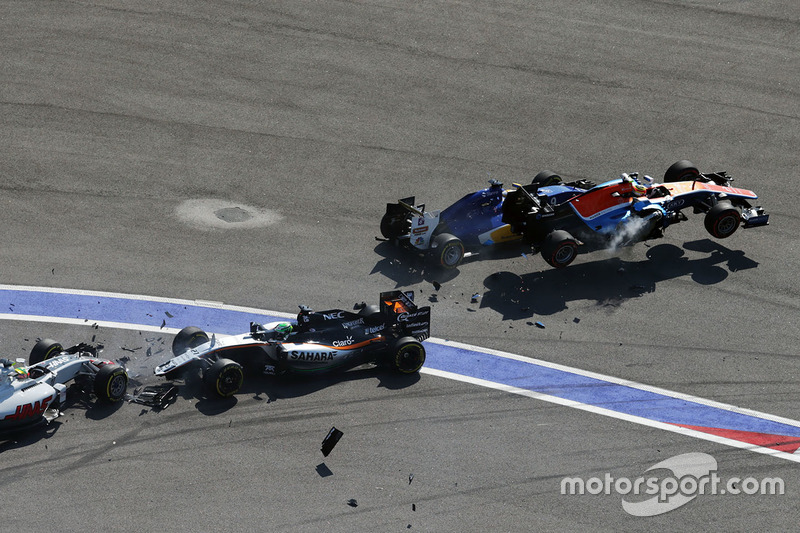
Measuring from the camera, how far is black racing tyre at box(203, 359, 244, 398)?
15.1m

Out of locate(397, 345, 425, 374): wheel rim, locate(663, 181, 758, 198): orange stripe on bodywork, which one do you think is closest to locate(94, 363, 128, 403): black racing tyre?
locate(397, 345, 425, 374): wheel rim

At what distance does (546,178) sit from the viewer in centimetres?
2159

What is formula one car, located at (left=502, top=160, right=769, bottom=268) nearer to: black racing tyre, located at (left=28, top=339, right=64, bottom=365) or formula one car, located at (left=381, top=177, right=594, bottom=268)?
formula one car, located at (left=381, top=177, right=594, bottom=268)

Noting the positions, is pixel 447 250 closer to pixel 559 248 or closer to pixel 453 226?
pixel 453 226

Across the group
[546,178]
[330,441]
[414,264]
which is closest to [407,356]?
[330,441]

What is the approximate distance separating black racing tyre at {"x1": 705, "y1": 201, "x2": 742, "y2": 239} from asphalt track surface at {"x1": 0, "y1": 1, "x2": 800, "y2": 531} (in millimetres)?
619

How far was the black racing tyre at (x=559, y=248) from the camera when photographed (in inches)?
746

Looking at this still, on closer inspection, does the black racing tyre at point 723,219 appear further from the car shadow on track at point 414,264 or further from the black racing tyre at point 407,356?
the black racing tyre at point 407,356

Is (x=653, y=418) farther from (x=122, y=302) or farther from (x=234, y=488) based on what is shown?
(x=122, y=302)

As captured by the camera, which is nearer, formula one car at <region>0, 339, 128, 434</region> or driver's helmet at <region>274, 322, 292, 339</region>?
formula one car at <region>0, 339, 128, 434</region>

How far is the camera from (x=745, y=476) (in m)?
14.7

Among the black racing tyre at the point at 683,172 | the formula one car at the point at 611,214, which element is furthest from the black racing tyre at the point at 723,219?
the black racing tyre at the point at 683,172

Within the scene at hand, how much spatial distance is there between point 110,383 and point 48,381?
938 millimetres

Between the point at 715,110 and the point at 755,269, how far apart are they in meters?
7.53
